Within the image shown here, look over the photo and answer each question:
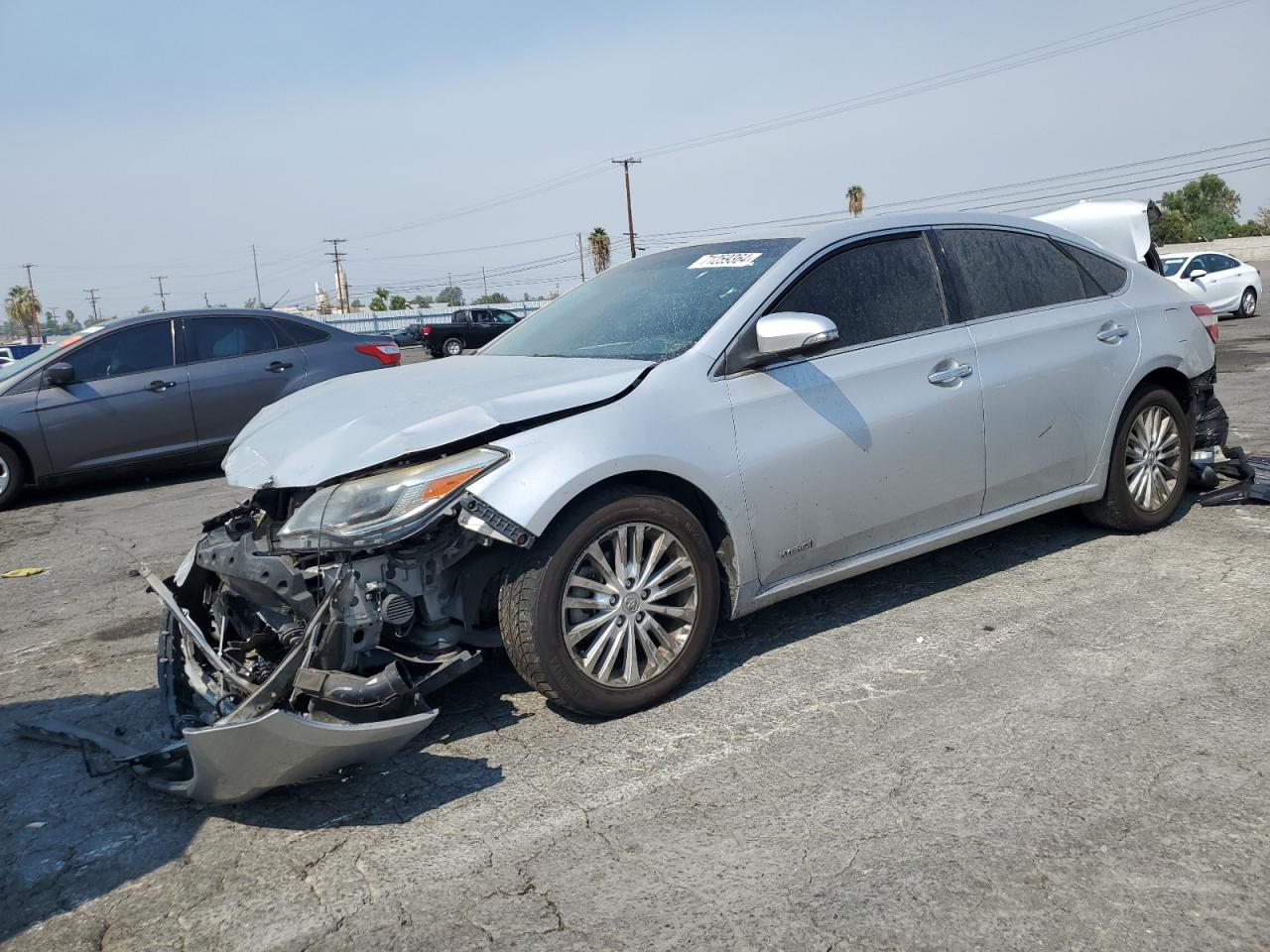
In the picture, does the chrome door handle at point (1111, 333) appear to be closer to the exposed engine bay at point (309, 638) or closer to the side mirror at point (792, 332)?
the side mirror at point (792, 332)

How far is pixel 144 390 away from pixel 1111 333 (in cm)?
774

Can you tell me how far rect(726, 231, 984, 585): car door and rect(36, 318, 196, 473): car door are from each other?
273 inches

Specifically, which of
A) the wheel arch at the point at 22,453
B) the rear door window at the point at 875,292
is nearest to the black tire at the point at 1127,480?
the rear door window at the point at 875,292

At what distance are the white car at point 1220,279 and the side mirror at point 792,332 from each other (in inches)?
742

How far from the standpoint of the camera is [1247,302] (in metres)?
20.8

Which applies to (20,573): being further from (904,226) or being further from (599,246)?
(599,246)

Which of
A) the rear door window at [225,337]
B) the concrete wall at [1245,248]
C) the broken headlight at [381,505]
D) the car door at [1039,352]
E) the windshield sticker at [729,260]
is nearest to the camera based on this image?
the broken headlight at [381,505]

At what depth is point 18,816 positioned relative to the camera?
330 cm

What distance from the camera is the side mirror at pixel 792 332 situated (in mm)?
3898

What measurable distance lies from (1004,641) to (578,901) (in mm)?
2264

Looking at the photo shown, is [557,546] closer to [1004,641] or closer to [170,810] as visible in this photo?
[170,810]

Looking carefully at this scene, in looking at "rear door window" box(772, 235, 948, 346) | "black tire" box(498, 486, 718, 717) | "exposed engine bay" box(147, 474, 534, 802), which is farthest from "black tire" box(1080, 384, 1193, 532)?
"exposed engine bay" box(147, 474, 534, 802)

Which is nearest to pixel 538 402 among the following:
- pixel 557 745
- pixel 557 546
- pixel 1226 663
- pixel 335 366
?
pixel 557 546

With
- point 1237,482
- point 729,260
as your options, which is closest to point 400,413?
point 729,260
